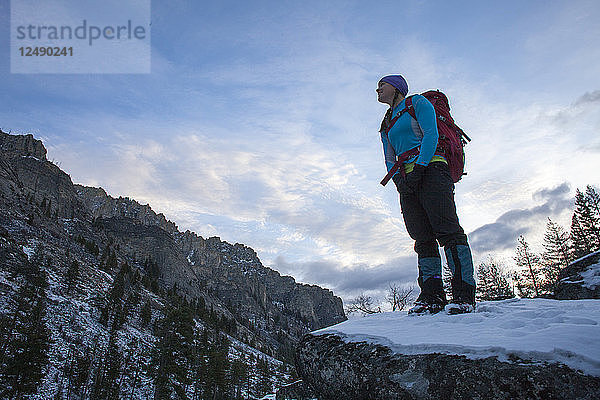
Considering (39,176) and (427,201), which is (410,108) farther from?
(39,176)

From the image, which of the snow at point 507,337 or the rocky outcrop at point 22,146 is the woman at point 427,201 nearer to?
A: the snow at point 507,337

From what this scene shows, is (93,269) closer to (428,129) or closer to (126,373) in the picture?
(126,373)

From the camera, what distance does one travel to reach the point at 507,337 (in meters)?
Result: 1.72

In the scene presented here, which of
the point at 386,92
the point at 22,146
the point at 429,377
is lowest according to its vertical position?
the point at 429,377

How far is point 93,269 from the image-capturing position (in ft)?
249

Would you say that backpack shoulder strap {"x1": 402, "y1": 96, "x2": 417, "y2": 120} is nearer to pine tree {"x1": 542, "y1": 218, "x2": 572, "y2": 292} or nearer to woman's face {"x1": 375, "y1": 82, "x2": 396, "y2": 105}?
woman's face {"x1": 375, "y1": 82, "x2": 396, "y2": 105}

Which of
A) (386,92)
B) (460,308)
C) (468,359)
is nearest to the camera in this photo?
(468,359)

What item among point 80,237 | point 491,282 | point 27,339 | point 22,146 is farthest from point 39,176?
point 491,282

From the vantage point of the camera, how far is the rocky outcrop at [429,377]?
50.8 inches

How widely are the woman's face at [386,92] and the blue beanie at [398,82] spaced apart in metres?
0.05

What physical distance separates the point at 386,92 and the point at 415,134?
2.65 ft

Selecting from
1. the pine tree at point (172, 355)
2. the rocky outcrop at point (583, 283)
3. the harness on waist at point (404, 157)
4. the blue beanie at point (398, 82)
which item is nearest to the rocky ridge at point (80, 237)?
the pine tree at point (172, 355)

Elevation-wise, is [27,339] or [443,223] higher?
[27,339]

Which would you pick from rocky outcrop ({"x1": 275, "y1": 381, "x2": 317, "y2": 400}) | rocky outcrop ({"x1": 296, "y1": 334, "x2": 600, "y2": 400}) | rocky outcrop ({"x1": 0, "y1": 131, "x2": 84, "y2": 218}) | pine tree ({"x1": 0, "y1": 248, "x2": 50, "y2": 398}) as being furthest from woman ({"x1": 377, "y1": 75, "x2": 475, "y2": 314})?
rocky outcrop ({"x1": 0, "y1": 131, "x2": 84, "y2": 218})
